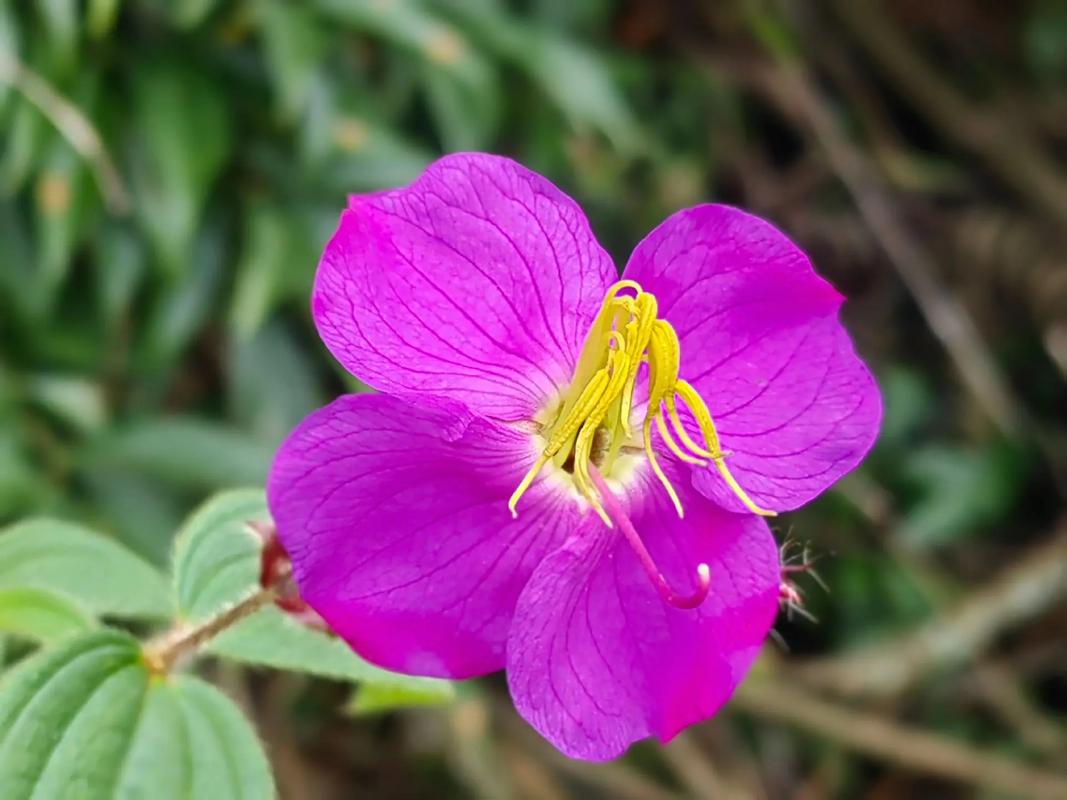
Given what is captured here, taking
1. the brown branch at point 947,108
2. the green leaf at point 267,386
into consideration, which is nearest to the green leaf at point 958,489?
the brown branch at point 947,108

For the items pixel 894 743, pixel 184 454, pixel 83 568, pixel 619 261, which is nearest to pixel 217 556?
pixel 83 568

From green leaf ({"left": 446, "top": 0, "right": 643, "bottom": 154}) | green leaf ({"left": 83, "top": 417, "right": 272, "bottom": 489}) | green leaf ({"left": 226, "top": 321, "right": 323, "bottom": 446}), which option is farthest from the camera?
green leaf ({"left": 446, "top": 0, "right": 643, "bottom": 154})

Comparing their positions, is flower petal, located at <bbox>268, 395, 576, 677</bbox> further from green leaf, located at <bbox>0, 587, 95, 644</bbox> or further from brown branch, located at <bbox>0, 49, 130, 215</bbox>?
brown branch, located at <bbox>0, 49, 130, 215</bbox>

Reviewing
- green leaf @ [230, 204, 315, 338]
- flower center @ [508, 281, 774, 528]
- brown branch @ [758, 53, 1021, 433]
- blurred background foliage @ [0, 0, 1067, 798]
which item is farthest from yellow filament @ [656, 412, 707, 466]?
brown branch @ [758, 53, 1021, 433]

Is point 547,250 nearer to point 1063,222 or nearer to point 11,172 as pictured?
Answer: point 11,172

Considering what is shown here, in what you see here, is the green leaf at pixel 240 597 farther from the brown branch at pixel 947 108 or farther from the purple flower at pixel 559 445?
the brown branch at pixel 947 108

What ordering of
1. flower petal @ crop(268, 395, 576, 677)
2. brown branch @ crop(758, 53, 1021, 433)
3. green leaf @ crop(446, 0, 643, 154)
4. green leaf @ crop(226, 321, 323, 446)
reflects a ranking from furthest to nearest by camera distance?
brown branch @ crop(758, 53, 1021, 433)
green leaf @ crop(446, 0, 643, 154)
green leaf @ crop(226, 321, 323, 446)
flower petal @ crop(268, 395, 576, 677)

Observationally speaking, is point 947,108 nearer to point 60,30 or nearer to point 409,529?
point 60,30
